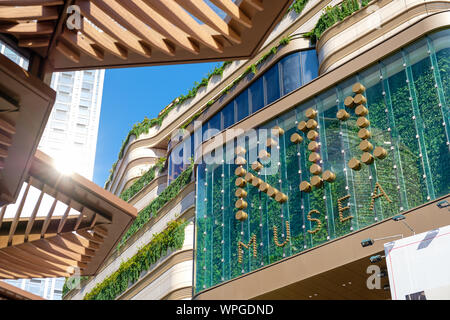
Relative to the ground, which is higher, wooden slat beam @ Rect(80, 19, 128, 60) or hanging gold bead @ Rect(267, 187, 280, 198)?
hanging gold bead @ Rect(267, 187, 280, 198)

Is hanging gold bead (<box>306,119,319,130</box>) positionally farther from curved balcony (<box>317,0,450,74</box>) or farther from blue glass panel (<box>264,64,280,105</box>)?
blue glass panel (<box>264,64,280,105</box>)

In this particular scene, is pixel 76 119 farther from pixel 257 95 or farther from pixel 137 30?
pixel 137 30

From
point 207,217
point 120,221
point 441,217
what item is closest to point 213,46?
point 120,221

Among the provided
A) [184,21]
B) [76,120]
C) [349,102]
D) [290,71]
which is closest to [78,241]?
[184,21]

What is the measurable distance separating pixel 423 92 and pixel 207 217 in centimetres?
655

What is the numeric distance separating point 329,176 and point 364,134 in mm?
1135

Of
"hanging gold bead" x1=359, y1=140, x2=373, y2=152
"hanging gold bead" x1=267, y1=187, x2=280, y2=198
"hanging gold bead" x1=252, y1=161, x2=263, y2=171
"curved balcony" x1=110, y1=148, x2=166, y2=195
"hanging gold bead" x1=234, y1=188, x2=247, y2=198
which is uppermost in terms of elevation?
"curved balcony" x1=110, y1=148, x2=166, y2=195

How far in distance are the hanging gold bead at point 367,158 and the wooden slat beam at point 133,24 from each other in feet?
21.0

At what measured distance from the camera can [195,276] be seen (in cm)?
1524

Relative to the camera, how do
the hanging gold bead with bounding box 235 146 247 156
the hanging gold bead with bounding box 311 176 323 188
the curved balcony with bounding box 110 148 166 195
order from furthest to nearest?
the curved balcony with bounding box 110 148 166 195
the hanging gold bead with bounding box 235 146 247 156
the hanging gold bead with bounding box 311 176 323 188

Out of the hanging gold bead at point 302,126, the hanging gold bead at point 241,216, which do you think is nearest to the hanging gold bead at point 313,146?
the hanging gold bead at point 302,126

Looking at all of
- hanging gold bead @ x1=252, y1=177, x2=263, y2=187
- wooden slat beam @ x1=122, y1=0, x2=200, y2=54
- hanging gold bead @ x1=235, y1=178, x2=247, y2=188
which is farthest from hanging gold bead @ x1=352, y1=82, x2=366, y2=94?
wooden slat beam @ x1=122, y1=0, x2=200, y2=54

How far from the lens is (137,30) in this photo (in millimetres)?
6215

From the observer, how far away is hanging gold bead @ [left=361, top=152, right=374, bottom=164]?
1184 centimetres
